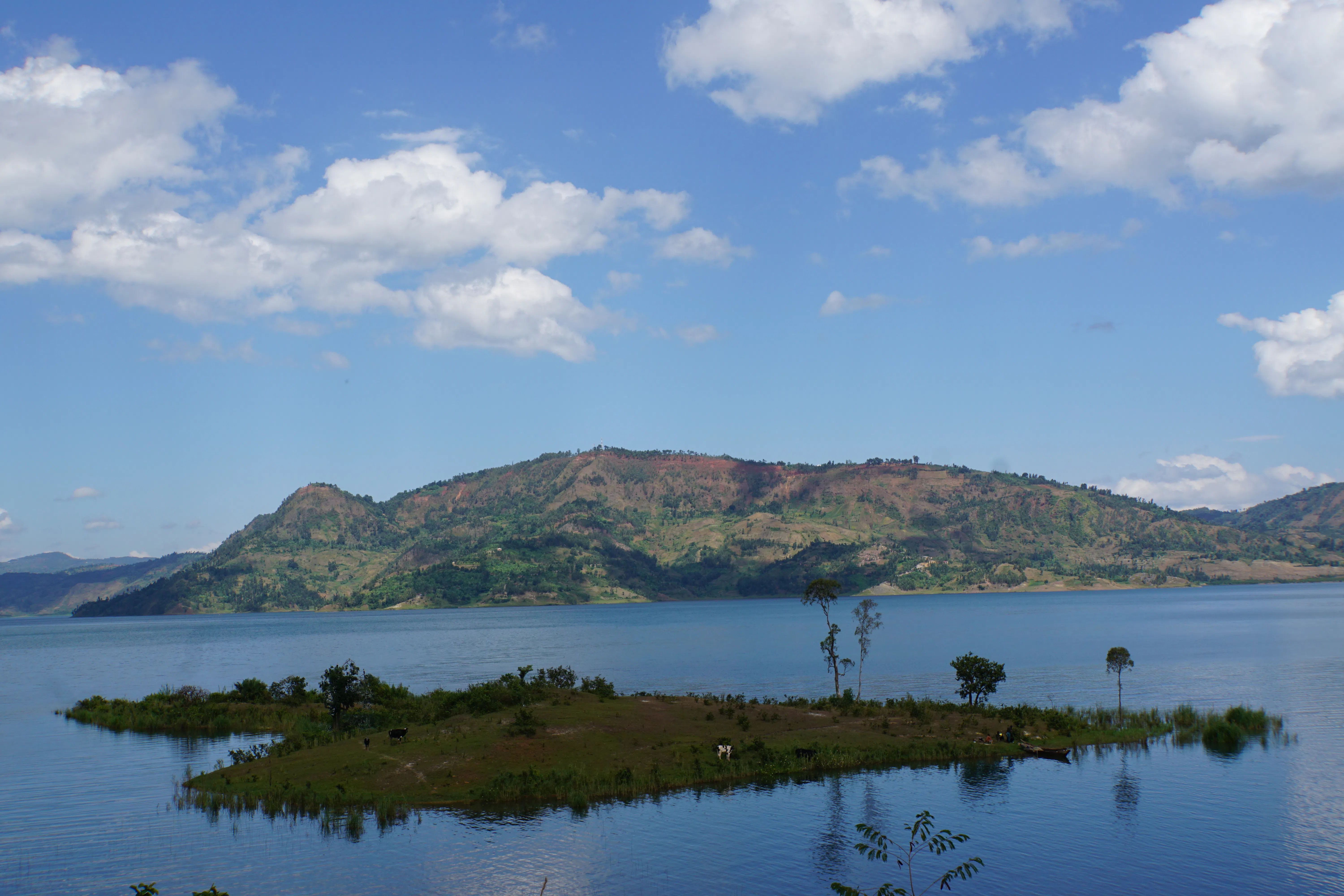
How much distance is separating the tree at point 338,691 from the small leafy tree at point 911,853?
1868 inches

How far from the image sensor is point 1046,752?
6894cm

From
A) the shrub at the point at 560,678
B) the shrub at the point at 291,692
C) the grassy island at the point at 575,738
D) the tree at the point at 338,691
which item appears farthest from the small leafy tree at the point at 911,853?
the shrub at the point at 291,692

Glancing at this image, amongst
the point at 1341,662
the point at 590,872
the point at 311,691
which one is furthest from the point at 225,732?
the point at 1341,662

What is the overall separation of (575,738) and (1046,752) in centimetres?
3505

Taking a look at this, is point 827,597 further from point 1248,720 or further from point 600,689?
point 1248,720

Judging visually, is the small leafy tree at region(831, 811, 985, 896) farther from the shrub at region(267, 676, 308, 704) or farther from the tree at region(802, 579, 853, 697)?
the shrub at region(267, 676, 308, 704)

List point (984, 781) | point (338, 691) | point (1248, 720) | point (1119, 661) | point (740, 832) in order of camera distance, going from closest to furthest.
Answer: point (740, 832) < point (984, 781) < point (338, 691) < point (1248, 720) < point (1119, 661)

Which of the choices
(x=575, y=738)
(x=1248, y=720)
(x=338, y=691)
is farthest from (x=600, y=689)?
(x=1248, y=720)

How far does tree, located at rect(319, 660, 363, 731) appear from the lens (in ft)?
257

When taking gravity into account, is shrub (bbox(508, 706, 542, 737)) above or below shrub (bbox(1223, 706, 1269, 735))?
above

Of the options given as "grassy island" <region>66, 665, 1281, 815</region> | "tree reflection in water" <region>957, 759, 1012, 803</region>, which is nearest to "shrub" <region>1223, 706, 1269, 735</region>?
"grassy island" <region>66, 665, 1281, 815</region>

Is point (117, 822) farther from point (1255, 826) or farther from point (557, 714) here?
point (1255, 826)

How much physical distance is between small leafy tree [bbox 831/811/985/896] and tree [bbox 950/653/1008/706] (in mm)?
34756

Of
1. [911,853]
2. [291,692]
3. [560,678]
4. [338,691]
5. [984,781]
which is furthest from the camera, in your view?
[291,692]
